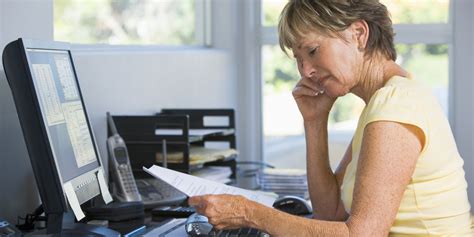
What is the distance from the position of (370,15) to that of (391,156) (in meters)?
0.41

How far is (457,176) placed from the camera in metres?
1.76

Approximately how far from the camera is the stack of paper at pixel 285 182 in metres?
2.76

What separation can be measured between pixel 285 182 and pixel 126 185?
70 centimetres

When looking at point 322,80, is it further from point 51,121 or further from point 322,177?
point 51,121

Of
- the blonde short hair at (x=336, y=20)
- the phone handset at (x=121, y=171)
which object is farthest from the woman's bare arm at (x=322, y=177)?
the phone handset at (x=121, y=171)

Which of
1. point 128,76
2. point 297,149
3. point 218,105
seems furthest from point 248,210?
point 297,149

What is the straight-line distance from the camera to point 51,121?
1706mm

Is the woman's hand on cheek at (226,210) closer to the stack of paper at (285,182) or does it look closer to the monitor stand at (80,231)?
the monitor stand at (80,231)

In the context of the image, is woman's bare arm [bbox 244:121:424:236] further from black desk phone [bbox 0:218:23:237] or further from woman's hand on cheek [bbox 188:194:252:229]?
black desk phone [bbox 0:218:23:237]

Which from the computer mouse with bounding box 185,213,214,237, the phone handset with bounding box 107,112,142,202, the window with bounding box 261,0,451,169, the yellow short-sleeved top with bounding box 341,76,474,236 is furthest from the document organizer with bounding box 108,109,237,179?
the window with bounding box 261,0,451,169

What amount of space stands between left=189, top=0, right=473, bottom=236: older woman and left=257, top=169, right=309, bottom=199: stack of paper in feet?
2.66

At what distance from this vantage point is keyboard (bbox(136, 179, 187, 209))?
7.73 feet

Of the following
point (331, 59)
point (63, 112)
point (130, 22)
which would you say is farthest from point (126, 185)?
point (130, 22)

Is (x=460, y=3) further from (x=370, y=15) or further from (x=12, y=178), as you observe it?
(x=12, y=178)
